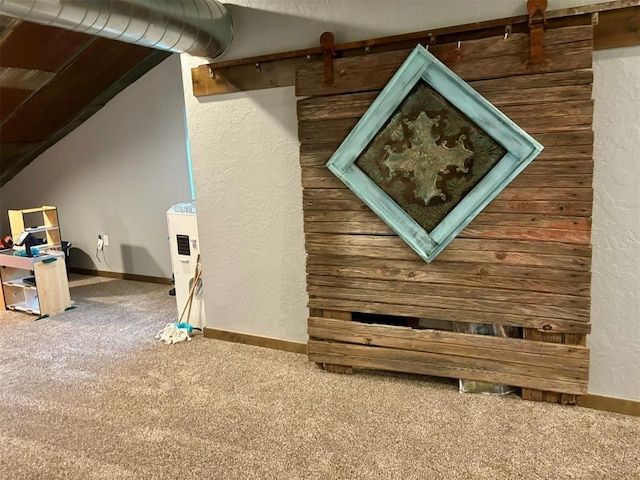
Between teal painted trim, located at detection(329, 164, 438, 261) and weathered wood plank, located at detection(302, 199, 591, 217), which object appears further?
teal painted trim, located at detection(329, 164, 438, 261)

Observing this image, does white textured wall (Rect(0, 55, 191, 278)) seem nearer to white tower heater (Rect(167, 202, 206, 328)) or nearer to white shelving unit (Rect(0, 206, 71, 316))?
white shelving unit (Rect(0, 206, 71, 316))

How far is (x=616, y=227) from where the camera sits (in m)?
2.18

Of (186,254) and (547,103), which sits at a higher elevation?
(547,103)

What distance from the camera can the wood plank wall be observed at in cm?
213

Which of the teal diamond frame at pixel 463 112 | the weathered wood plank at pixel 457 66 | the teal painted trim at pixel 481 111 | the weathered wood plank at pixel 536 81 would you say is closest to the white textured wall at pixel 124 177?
the weathered wood plank at pixel 457 66

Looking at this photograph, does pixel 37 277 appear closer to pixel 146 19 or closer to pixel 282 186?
pixel 282 186

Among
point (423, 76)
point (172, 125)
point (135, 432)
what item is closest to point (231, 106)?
point (423, 76)

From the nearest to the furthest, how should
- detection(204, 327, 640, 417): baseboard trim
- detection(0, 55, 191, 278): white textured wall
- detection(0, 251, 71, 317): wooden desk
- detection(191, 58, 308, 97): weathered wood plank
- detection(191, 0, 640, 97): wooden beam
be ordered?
detection(191, 0, 640, 97): wooden beam < detection(204, 327, 640, 417): baseboard trim < detection(191, 58, 308, 97): weathered wood plank < detection(0, 251, 71, 317): wooden desk < detection(0, 55, 191, 278): white textured wall

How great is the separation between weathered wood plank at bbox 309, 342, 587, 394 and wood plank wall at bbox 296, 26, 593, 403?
0.02 metres

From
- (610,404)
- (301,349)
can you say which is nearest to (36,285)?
(301,349)

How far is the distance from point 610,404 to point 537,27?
1.79 m

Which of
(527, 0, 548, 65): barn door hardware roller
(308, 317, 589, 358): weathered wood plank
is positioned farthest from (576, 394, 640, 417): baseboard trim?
(527, 0, 548, 65): barn door hardware roller

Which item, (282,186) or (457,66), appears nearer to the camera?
(457,66)

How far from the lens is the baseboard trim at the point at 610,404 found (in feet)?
7.38
